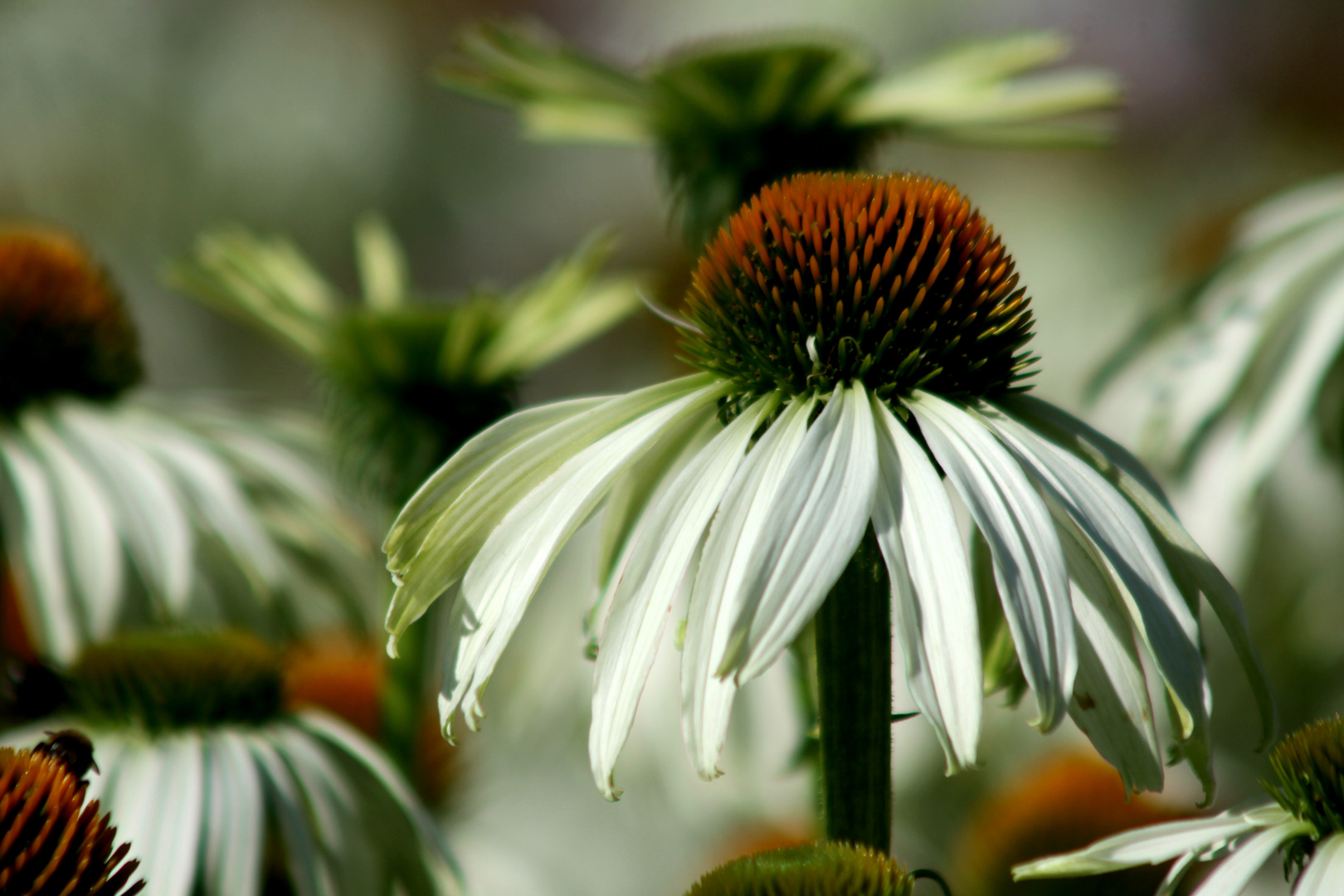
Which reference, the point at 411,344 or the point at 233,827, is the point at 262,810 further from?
the point at 411,344

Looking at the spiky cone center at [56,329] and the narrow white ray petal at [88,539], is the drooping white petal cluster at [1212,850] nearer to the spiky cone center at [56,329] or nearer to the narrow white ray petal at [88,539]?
the narrow white ray petal at [88,539]

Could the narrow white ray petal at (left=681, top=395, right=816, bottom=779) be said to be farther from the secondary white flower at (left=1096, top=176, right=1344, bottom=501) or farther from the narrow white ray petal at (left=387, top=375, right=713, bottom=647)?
the secondary white flower at (left=1096, top=176, right=1344, bottom=501)

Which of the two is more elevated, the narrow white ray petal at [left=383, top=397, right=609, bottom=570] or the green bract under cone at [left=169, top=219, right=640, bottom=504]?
the green bract under cone at [left=169, top=219, right=640, bottom=504]

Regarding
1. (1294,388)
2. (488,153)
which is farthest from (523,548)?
(488,153)

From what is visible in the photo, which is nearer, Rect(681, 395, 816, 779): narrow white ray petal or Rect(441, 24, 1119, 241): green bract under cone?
Rect(681, 395, 816, 779): narrow white ray petal

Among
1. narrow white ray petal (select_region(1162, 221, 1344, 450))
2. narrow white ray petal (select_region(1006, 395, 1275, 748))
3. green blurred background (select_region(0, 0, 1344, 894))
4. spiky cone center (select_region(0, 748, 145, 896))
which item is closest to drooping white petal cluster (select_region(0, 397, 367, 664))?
spiky cone center (select_region(0, 748, 145, 896))

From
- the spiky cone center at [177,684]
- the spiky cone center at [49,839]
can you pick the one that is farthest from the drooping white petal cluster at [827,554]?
the spiky cone center at [177,684]
